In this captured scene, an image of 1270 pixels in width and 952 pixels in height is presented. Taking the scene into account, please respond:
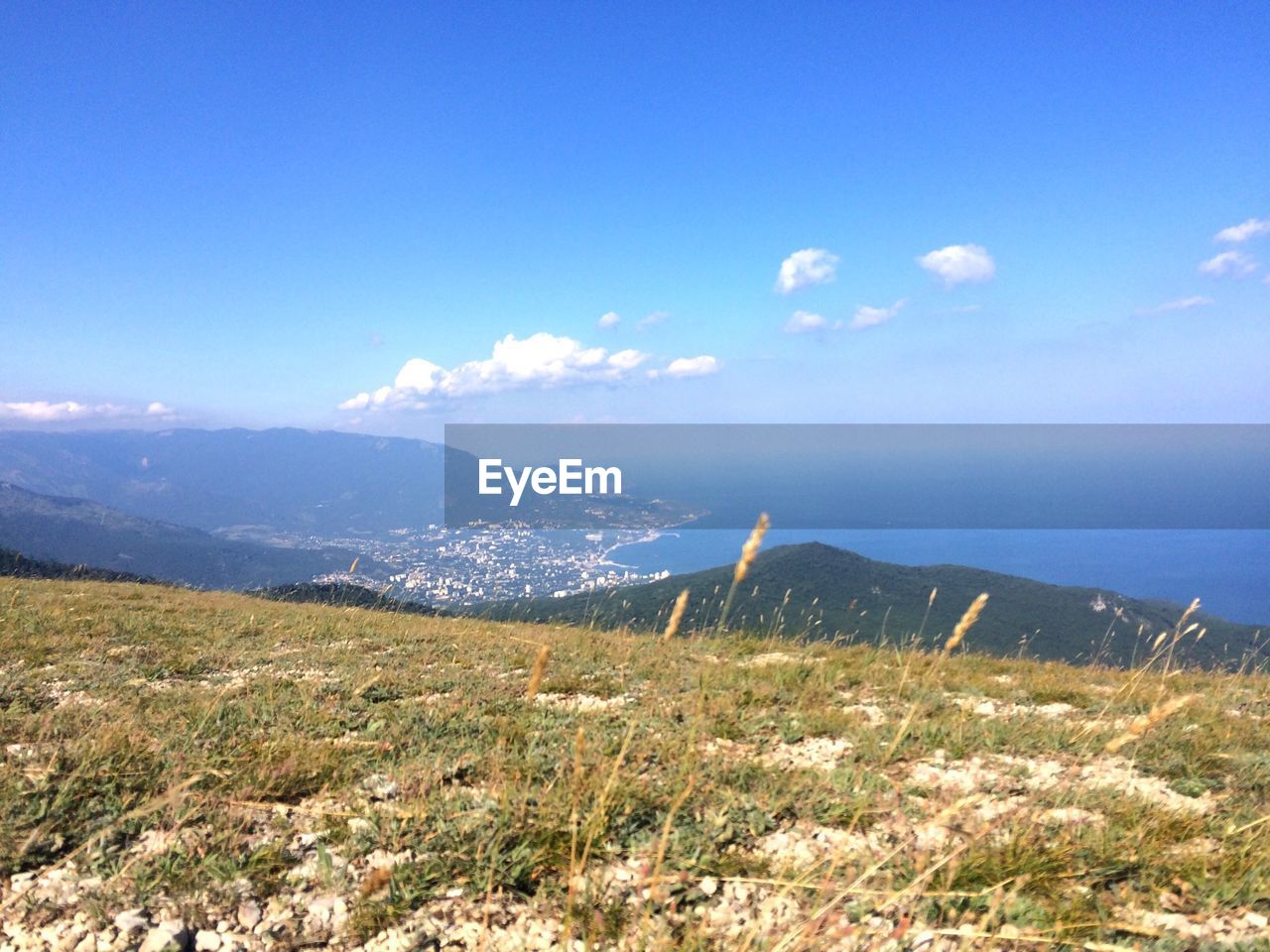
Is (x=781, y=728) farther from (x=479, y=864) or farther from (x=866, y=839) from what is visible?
(x=479, y=864)

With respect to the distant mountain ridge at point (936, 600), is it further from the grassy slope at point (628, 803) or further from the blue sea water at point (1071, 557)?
the grassy slope at point (628, 803)

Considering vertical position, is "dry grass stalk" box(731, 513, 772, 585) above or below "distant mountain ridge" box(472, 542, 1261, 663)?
above

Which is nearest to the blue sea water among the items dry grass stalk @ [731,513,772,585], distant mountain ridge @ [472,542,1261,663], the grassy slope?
distant mountain ridge @ [472,542,1261,663]

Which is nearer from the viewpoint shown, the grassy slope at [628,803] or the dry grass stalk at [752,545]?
the dry grass stalk at [752,545]

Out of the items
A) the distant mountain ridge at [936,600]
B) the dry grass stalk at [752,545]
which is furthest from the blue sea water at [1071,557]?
the dry grass stalk at [752,545]

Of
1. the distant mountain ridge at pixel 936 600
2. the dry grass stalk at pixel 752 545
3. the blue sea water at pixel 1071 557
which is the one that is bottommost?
the blue sea water at pixel 1071 557

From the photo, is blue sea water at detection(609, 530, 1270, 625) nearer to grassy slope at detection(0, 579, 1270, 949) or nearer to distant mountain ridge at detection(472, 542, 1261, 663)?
distant mountain ridge at detection(472, 542, 1261, 663)
